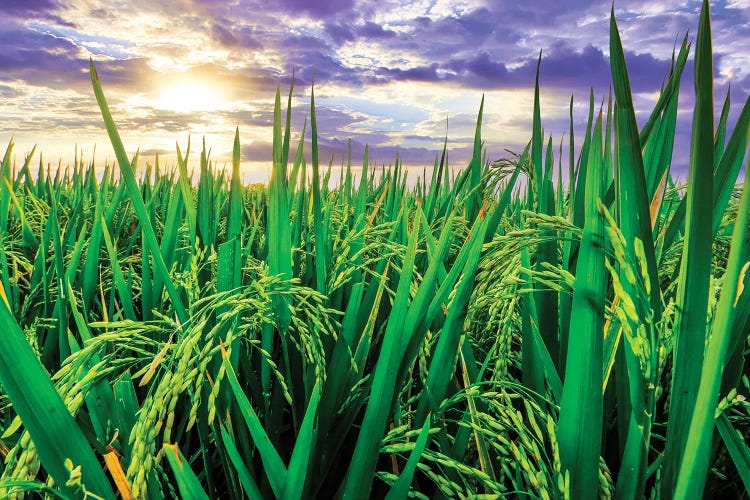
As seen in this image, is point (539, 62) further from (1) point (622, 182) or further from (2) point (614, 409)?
(2) point (614, 409)

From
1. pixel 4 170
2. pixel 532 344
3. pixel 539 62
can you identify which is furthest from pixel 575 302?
pixel 4 170

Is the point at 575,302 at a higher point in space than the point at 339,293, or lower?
higher

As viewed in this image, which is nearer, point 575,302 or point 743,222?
point 743,222

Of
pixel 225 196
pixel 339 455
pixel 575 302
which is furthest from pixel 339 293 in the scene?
pixel 225 196

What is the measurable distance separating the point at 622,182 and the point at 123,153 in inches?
34.0

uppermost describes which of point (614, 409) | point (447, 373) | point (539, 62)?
point (539, 62)

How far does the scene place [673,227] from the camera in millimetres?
1002

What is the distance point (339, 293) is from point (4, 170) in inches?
72.0

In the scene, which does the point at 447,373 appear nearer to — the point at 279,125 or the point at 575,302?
the point at 575,302

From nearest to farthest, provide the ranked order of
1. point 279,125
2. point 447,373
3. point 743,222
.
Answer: point 743,222 < point 447,373 < point 279,125

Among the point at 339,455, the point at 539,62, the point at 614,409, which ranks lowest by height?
the point at 339,455

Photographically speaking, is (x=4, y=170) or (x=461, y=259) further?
(x=4, y=170)

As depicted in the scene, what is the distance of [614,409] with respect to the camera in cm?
95

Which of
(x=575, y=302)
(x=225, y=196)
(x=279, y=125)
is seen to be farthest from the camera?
(x=225, y=196)
